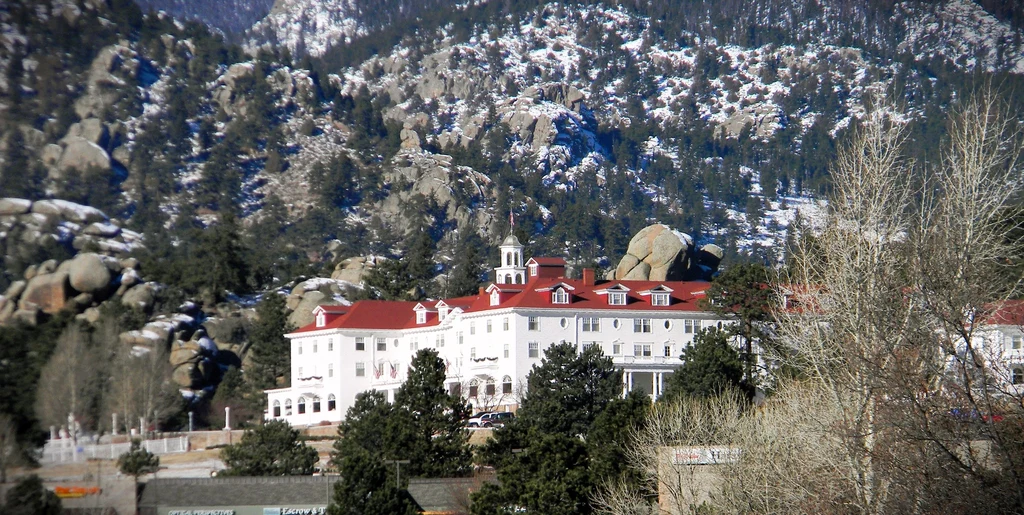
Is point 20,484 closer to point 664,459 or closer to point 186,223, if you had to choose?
point 664,459

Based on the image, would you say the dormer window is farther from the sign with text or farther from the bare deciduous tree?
the sign with text

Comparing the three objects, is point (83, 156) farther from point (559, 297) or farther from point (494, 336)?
point (559, 297)

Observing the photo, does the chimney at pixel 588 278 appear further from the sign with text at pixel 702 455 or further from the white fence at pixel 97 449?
the sign with text at pixel 702 455

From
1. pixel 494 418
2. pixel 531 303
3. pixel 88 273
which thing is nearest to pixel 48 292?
pixel 88 273

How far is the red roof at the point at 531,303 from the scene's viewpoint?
90188 mm

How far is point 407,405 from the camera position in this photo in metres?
67.7

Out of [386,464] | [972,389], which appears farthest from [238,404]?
[972,389]

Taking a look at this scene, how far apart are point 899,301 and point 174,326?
85.8m

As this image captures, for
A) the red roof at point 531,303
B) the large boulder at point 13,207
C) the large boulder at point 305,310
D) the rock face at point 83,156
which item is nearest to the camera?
the large boulder at point 13,207

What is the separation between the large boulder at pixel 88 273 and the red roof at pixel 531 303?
16.7 m

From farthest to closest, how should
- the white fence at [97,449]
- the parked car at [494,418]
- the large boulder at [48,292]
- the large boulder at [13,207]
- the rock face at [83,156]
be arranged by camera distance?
the rock face at [83,156], the large boulder at [48,292], the parked car at [494,418], the large boulder at [13,207], the white fence at [97,449]

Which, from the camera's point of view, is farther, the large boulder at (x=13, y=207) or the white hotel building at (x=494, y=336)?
the white hotel building at (x=494, y=336)

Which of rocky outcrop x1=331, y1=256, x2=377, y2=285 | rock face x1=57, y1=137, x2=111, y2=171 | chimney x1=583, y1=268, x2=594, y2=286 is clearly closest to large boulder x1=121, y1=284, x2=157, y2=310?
rocky outcrop x1=331, y1=256, x2=377, y2=285

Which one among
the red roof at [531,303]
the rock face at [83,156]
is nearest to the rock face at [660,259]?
the red roof at [531,303]
